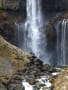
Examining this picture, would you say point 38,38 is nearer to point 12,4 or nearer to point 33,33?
point 33,33

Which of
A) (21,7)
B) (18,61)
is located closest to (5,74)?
(18,61)

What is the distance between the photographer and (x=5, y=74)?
21.8 meters

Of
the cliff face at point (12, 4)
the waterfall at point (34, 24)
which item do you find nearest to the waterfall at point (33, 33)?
the waterfall at point (34, 24)

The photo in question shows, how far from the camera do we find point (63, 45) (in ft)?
111

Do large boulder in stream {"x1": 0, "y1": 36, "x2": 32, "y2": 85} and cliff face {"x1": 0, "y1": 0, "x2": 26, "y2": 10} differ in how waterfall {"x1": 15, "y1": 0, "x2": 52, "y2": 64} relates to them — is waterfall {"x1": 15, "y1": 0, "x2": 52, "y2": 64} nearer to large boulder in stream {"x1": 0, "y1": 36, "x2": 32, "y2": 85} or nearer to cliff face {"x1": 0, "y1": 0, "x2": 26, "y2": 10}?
cliff face {"x1": 0, "y1": 0, "x2": 26, "y2": 10}

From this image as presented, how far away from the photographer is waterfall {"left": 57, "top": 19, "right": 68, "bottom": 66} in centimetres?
3334

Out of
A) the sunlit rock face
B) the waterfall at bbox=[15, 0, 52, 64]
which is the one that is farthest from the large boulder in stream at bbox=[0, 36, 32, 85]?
the sunlit rock face

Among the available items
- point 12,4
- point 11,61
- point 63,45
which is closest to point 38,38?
point 63,45

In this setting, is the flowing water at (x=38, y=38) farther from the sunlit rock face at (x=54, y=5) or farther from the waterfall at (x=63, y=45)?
the sunlit rock face at (x=54, y=5)

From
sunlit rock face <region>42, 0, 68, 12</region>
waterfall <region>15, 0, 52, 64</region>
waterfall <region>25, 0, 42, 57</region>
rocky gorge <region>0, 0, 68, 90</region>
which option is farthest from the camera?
sunlit rock face <region>42, 0, 68, 12</region>

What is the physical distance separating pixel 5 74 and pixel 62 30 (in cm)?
1289

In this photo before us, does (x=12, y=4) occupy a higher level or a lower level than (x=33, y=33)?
higher

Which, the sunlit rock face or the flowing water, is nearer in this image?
the flowing water

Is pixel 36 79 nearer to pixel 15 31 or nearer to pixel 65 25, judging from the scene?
pixel 65 25
